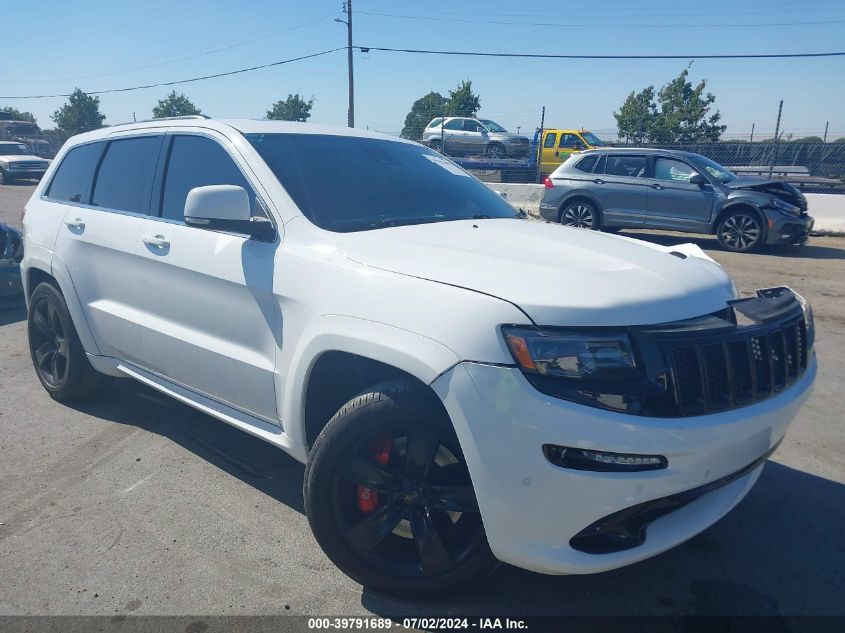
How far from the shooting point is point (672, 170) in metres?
12.1

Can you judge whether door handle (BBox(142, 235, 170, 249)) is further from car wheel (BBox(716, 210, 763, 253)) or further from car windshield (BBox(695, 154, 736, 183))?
car windshield (BBox(695, 154, 736, 183))

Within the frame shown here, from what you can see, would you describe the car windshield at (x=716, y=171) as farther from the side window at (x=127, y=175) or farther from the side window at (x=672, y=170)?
the side window at (x=127, y=175)

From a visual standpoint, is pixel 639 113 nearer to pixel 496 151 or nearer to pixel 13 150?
pixel 496 151

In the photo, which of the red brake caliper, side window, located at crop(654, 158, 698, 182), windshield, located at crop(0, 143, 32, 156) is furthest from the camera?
windshield, located at crop(0, 143, 32, 156)

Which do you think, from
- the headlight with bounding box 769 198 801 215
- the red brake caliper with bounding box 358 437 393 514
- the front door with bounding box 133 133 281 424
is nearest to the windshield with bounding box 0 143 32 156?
the headlight with bounding box 769 198 801 215

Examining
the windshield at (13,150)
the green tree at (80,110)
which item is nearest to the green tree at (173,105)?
the green tree at (80,110)

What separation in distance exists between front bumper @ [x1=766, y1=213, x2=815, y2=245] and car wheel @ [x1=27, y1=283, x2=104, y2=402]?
35.1ft

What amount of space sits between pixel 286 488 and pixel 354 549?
96 centimetres

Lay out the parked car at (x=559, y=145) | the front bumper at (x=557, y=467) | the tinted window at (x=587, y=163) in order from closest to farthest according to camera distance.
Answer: the front bumper at (x=557, y=467), the tinted window at (x=587, y=163), the parked car at (x=559, y=145)

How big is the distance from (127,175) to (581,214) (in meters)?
10.4

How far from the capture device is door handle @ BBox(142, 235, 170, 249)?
3413 mm

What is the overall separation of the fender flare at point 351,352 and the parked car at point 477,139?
2145cm

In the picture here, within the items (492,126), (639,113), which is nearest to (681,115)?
(639,113)

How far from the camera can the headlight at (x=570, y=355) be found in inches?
82.2
